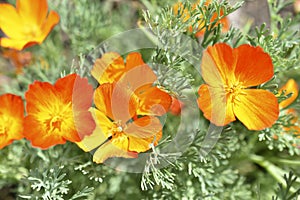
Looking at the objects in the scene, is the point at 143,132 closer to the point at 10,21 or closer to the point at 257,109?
the point at 257,109

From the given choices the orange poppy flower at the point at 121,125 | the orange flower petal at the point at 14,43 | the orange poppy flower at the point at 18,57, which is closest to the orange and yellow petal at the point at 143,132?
the orange poppy flower at the point at 121,125

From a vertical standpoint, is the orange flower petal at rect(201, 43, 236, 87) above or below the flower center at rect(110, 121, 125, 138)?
above


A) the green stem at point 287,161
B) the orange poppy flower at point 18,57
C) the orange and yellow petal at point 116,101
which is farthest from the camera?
the orange poppy flower at point 18,57

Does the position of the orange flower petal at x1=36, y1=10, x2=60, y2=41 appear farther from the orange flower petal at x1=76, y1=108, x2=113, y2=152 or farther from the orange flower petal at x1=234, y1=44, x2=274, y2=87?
the orange flower petal at x1=234, y1=44, x2=274, y2=87

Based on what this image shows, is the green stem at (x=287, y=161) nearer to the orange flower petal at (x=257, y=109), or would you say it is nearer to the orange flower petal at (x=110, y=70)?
the orange flower petal at (x=257, y=109)

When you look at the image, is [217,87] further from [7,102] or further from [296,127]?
[7,102]

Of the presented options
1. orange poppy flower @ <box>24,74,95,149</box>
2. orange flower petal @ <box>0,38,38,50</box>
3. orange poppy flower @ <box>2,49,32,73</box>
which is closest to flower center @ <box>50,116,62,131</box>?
orange poppy flower @ <box>24,74,95,149</box>
